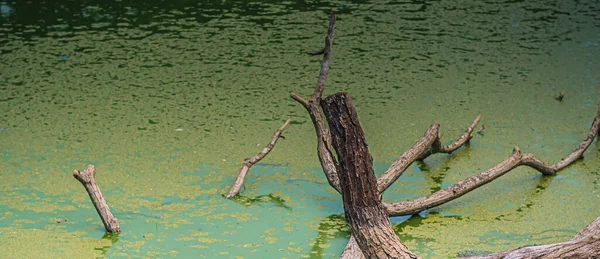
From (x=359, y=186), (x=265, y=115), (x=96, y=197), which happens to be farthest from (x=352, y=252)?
(x=265, y=115)

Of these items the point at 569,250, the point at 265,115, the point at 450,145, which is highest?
the point at 265,115

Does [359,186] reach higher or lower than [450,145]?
lower

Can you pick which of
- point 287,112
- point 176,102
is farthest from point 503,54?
point 176,102

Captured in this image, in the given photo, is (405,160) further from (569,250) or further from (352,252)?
(569,250)

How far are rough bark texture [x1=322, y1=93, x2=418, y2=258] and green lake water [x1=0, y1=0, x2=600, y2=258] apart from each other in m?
0.64

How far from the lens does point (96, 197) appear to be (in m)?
2.93

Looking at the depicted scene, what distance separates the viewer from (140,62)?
16.0 ft

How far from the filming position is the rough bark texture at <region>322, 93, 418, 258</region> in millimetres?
2207

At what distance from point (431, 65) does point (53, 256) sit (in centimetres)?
254

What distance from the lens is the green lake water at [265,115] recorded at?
3062 millimetres

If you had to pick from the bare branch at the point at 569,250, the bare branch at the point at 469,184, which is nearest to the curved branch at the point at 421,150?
the bare branch at the point at 469,184

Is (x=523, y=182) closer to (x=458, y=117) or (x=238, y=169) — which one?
(x=458, y=117)

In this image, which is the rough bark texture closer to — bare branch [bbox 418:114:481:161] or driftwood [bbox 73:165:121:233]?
driftwood [bbox 73:165:121:233]

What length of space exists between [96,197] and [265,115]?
133 centimetres
